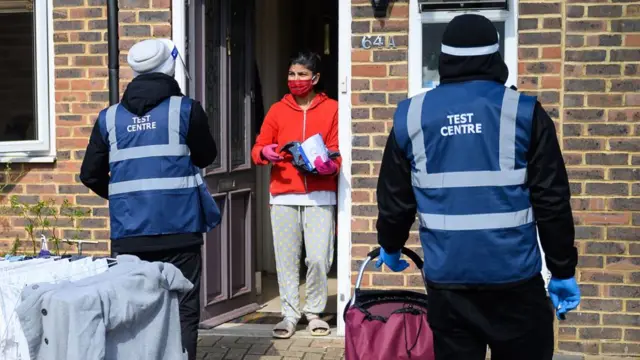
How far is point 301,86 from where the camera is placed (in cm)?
644

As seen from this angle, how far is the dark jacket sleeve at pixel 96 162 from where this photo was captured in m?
5.10

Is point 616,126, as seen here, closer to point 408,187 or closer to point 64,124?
point 408,187

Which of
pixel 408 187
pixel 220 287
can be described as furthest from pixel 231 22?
pixel 408 187

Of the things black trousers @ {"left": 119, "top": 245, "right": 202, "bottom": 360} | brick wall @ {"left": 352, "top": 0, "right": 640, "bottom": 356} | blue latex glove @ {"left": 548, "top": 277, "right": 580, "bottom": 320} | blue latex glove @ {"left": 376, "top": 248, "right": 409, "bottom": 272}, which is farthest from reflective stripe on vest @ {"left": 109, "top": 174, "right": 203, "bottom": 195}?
brick wall @ {"left": 352, "top": 0, "right": 640, "bottom": 356}

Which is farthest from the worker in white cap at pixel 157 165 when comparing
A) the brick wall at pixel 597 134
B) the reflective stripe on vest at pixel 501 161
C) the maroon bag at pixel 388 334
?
the brick wall at pixel 597 134

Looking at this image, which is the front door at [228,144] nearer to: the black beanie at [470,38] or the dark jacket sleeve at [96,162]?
the dark jacket sleeve at [96,162]

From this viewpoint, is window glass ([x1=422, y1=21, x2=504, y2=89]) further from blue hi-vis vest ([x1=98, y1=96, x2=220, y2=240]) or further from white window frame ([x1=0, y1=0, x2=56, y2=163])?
white window frame ([x1=0, y1=0, x2=56, y2=163])

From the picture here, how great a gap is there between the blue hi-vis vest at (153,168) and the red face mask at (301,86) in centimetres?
154

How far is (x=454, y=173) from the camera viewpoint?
362 centimetres

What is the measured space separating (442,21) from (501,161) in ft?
9.28

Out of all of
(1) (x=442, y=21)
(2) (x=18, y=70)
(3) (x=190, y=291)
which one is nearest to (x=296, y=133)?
(1) (x=442, y=21)

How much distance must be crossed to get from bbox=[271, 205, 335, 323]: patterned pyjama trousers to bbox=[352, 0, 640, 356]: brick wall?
1.56 metres

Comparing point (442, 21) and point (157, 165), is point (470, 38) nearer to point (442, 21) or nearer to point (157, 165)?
point (157, 165)

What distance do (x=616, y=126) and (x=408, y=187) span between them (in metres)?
2.63
